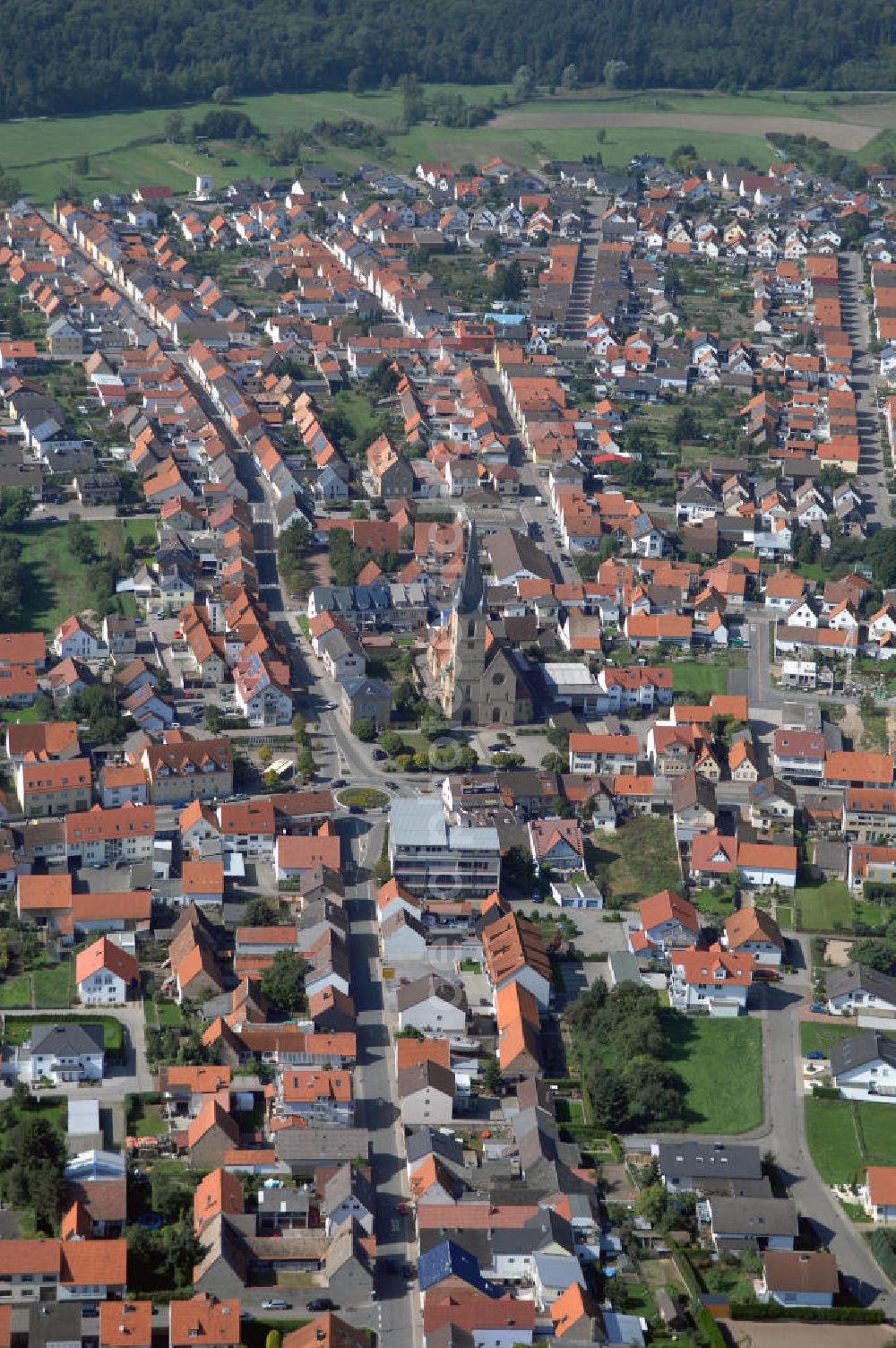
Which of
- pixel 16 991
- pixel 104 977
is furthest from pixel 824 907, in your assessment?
pixel 16 991

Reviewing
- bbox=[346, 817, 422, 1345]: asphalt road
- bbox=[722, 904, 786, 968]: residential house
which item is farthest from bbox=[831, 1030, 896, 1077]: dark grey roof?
bbox=[346, 817, 422, 1345]: asphalt road

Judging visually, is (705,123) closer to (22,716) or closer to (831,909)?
(22,716)

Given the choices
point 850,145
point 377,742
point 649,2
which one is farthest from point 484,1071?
point 649,2

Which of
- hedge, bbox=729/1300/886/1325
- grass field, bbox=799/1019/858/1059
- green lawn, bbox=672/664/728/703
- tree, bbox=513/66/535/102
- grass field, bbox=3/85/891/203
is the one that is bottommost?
hedge, bbox=729/1300/886/1325

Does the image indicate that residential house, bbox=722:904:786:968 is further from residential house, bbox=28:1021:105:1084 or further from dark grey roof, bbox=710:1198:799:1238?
residential house, bbox=28:1021:105:1084

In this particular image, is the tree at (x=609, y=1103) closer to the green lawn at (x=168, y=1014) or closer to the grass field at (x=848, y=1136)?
the grass field at (x=848, y=1136)

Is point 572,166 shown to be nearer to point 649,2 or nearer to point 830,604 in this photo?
point 649,2
